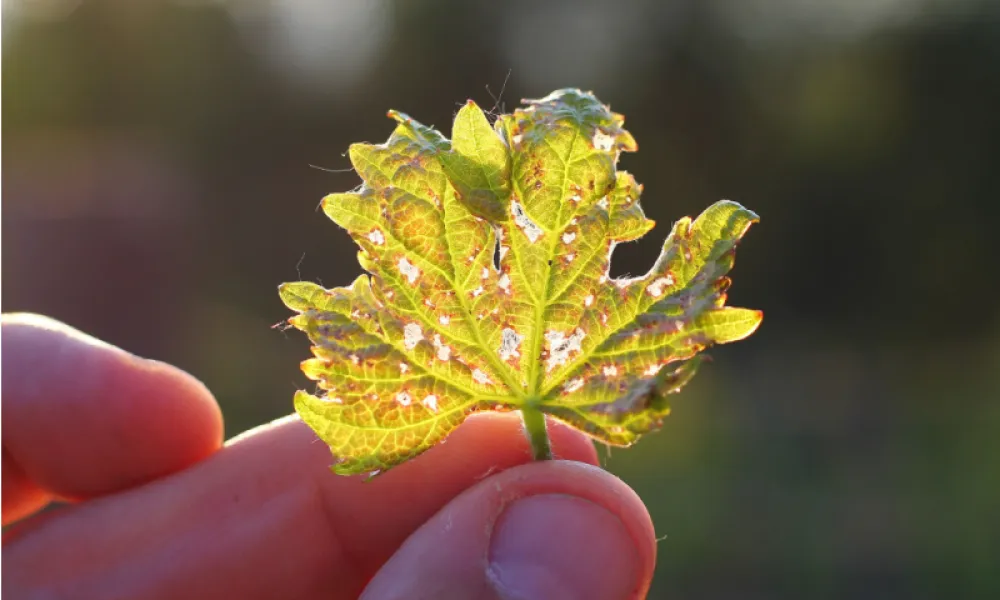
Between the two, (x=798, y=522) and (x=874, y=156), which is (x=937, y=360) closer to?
(x=874, y=156)

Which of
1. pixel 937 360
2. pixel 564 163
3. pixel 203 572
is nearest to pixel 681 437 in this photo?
pixel 937 360

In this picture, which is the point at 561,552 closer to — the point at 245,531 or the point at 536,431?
the point at 536,431

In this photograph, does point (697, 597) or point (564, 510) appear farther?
point (697, 597)

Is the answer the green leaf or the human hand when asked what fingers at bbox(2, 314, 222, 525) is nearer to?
the human hand

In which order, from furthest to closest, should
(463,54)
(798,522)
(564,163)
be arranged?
(463,54) → (798,522) → (564,163)

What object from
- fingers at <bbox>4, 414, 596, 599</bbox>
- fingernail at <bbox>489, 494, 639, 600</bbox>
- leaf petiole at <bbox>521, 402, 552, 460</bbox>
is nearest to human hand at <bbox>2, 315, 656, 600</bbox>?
fingers at <bbox>4, 414, 596, 599</bbox>

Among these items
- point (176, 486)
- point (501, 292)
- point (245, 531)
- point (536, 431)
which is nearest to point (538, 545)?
point (536, 431)

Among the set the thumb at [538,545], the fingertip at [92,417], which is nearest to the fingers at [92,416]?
the fingertip at [92,417]
